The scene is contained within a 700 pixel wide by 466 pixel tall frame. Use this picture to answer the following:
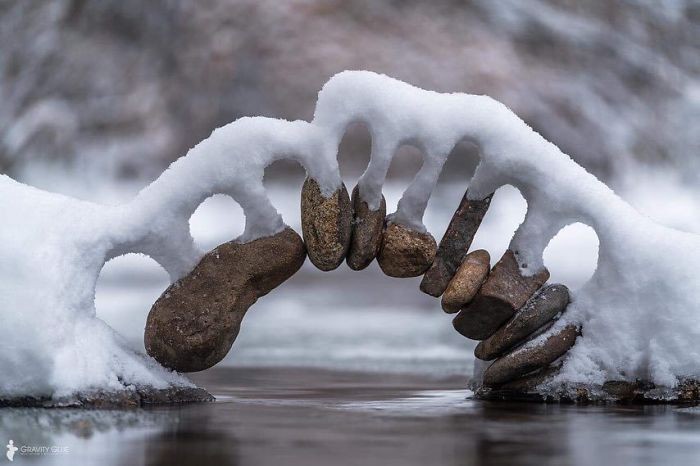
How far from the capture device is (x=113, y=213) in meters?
8.20

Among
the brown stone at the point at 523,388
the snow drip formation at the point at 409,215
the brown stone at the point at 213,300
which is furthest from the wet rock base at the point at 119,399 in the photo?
the brown stone at the point at 523,388

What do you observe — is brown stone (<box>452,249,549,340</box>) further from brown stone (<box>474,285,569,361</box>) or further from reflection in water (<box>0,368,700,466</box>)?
reflection in water (<box>0,368,700,466</box>)

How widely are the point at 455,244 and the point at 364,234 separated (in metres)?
0.85

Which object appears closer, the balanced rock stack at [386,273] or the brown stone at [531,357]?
the balanced rock stack at [386,273]

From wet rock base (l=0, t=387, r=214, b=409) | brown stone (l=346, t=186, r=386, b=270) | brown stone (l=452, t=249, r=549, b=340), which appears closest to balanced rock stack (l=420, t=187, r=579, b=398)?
brown stone (l=452, t=249, r=549, b=340)

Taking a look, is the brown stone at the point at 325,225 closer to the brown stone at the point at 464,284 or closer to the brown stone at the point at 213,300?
the brown stone at the point at 213,300

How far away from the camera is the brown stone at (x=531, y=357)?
845 centimetres

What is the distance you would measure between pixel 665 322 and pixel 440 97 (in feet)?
8.62

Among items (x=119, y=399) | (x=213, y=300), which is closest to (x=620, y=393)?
(x=213, y=300)

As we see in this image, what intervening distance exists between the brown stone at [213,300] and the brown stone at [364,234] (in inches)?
17.5

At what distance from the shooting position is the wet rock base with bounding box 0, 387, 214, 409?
741 cm

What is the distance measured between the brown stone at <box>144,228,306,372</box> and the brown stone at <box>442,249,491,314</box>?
1.29 metres

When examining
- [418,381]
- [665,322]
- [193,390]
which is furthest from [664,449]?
[418,381]

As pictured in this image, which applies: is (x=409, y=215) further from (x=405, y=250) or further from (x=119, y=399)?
(x=119, y=399)
